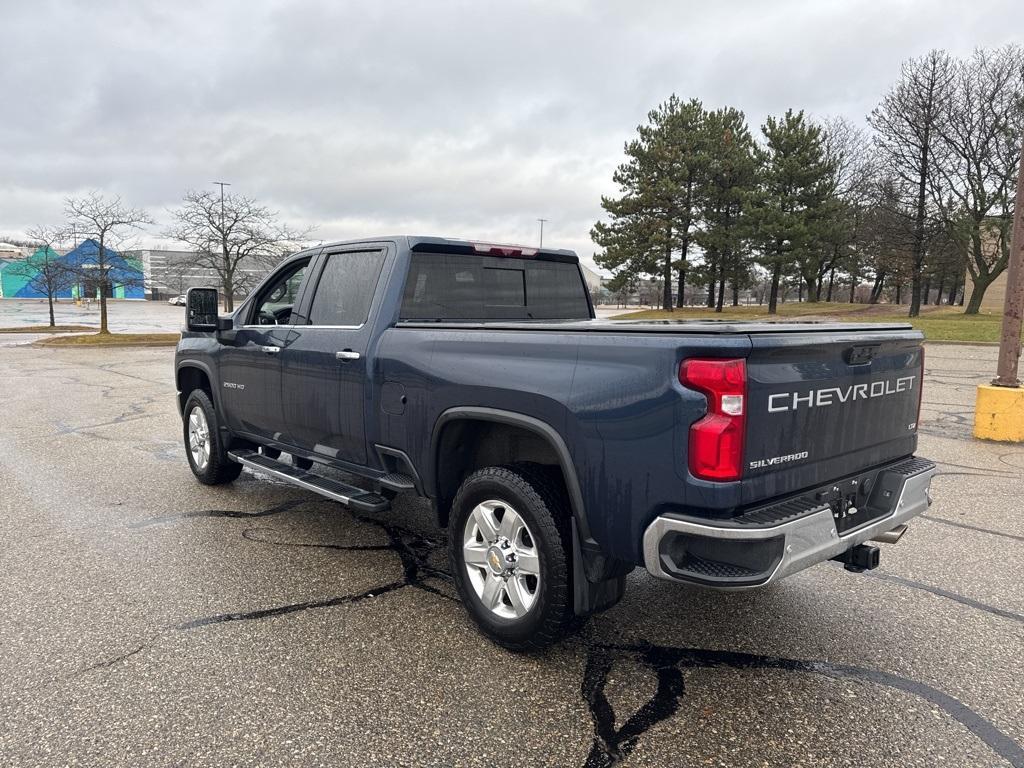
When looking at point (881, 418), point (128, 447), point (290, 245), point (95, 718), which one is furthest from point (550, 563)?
point (290, 245)

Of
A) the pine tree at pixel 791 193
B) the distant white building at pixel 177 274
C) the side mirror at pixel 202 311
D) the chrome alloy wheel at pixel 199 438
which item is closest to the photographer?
the side mirror at pixel 202 311

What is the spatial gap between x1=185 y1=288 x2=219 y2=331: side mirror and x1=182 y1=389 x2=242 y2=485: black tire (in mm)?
697

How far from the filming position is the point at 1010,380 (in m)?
7.87

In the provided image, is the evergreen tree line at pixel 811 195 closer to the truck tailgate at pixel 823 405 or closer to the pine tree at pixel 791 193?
the pine tree at pixel 791 193

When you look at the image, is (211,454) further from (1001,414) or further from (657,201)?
(657,201)

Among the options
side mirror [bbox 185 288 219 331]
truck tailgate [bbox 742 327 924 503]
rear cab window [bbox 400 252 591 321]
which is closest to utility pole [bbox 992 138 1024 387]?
rear cab window [bbox 400 252 591 321]

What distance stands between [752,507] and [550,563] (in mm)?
853

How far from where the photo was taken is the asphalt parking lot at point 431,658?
2527mm

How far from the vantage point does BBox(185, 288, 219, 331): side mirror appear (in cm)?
525

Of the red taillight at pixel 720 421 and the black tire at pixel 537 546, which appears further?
the black tire at pixel 537 546

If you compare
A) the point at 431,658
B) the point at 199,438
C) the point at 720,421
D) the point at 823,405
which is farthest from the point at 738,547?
the point at 199,438

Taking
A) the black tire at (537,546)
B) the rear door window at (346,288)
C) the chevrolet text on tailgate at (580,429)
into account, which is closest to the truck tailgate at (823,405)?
the chevrolet text on tailgate at (580,429)

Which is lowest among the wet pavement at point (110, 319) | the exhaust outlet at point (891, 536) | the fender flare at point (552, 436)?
the wet pavement at point (110, 319)

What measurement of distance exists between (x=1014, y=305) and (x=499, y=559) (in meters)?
7.22
